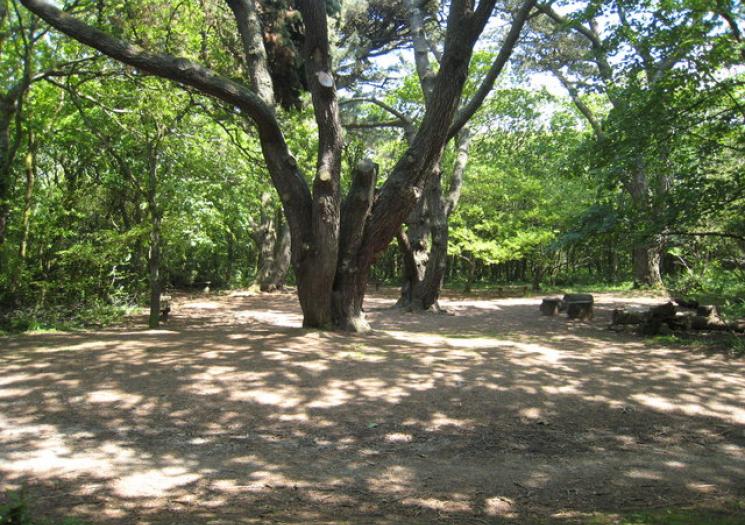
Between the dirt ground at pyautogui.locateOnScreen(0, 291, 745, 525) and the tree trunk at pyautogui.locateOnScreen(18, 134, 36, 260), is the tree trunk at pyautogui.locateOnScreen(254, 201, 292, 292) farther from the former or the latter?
the dirt ground at pyautogui.locateOnScreen(0, 291, 745, 525)

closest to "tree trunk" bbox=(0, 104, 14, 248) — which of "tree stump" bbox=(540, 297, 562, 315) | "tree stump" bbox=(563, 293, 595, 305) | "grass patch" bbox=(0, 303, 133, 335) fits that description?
"grass patch" bbox=(0, 303, 133, 335)

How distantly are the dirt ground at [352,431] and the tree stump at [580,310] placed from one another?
6289 millimetres

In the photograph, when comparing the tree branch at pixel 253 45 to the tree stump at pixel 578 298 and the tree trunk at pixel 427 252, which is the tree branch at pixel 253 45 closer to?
the tree trunk at pixel 427 252

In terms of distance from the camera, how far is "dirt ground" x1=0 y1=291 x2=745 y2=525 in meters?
2.96

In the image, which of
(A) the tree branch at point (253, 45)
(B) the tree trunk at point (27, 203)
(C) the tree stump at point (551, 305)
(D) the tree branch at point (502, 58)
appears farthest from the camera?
(C) the tree stump at point (551, 305)

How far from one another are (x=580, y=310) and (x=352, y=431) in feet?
34.4

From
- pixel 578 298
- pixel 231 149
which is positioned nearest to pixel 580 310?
pixel 578 298

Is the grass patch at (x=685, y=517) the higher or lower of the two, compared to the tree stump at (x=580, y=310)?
lower

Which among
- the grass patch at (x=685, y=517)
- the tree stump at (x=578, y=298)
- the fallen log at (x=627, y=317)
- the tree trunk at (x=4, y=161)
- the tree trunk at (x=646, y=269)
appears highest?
the tree trunk at (x=4, y=161)

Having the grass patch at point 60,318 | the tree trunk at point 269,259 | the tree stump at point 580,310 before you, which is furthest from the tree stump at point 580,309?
the tree trunk at point 269,259

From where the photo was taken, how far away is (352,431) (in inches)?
161

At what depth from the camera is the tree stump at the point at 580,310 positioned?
13.1m

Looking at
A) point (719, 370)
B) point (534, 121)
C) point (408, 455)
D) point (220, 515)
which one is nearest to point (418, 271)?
point (719, 370)

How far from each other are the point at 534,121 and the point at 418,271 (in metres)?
14.0
